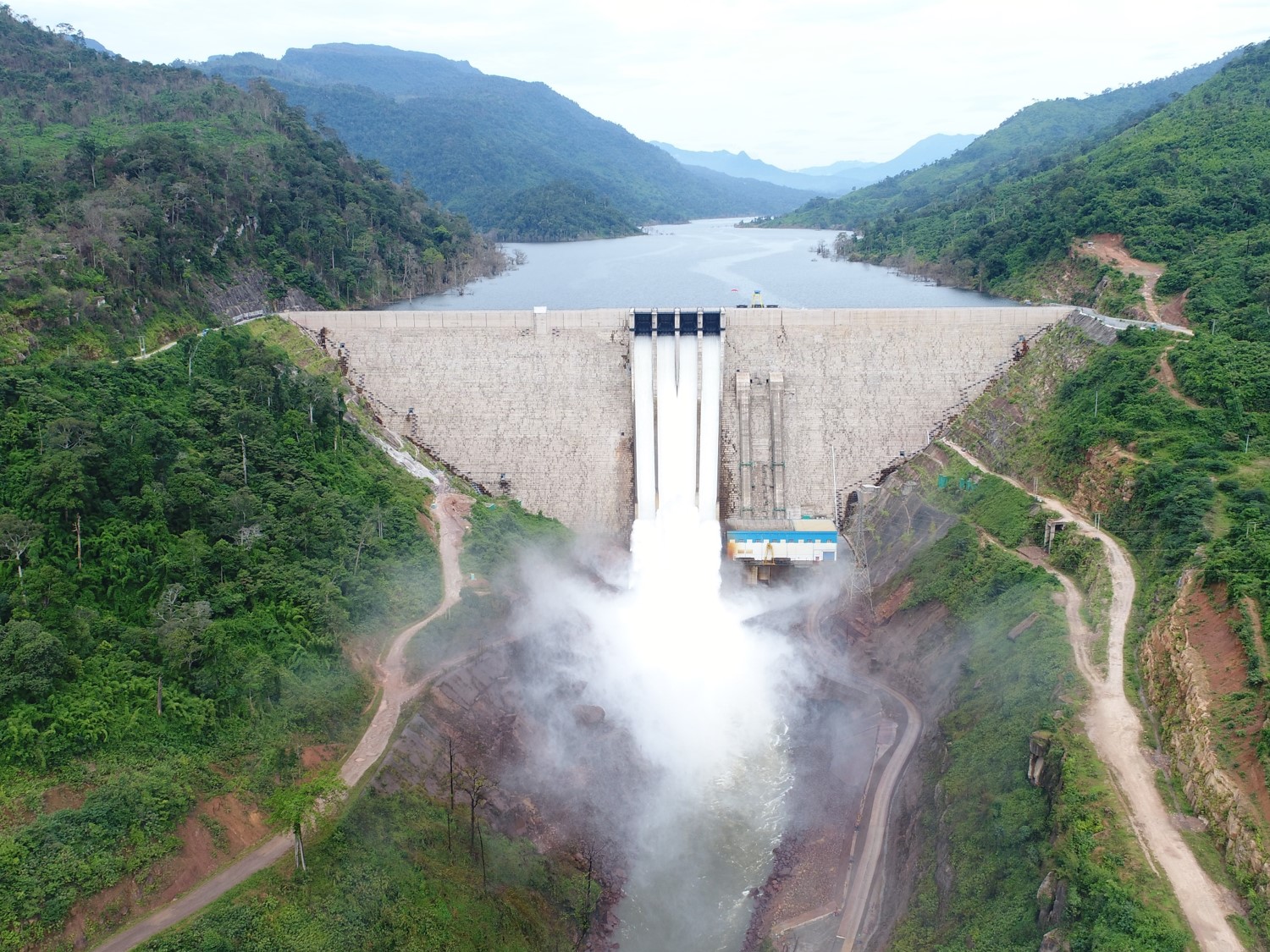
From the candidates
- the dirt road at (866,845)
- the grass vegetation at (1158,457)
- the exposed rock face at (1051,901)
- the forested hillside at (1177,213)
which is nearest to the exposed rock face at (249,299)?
the dirt road at (866,845)

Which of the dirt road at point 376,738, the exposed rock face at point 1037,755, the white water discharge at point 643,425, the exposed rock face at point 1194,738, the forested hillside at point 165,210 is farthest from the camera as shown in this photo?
the white water discharge at point 643,425

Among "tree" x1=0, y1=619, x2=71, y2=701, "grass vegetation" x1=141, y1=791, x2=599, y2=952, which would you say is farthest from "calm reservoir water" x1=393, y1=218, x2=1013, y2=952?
"tree" x1=0, y1=619, x2=71, y2=701

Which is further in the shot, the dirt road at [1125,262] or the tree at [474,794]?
the dirt road at [1125,262]

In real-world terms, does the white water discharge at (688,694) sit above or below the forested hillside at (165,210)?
below

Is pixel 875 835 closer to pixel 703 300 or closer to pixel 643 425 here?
pixel 643 425

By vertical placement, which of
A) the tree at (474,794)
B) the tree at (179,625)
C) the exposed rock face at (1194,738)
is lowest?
the tree at (474,794)

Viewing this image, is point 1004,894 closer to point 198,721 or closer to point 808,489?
point 198,721

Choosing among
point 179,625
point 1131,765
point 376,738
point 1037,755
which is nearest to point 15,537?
point 179,625

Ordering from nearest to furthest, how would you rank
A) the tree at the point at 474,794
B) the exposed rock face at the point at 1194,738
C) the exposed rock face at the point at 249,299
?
the exposed rock face at the point at 1194,738 → the tree at the point at 474,794 → the exposed rock face at the point at 249,299

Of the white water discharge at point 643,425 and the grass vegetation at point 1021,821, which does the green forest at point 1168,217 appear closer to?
the grass vegetation at point 1021,821
